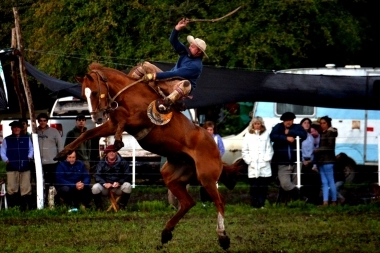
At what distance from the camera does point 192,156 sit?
47.8 feet

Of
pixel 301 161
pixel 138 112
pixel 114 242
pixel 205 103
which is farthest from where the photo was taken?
pixel 301 161

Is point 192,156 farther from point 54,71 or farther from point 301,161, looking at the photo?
point 54,71

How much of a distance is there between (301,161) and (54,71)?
6955 mm

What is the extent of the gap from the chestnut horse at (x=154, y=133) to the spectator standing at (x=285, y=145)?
18.3 ft

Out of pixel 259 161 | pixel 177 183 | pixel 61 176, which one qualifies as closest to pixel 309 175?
pixel 259 161

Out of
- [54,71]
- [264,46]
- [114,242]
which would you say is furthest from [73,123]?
[114,242]

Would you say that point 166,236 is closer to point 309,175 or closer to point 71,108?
point 309,175

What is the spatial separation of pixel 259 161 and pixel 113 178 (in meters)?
2.84

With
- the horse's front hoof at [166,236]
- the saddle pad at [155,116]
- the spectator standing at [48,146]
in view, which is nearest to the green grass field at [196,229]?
the horse's front hoof at [166,236]

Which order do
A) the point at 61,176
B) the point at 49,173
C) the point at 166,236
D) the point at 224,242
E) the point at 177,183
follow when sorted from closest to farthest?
the point at 224,242 → the point at 166,236 → the point at 177,183 → the point at 61,176 → the point at 49,173

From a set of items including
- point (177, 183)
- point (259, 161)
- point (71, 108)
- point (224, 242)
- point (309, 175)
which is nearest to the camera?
point (224, 242)

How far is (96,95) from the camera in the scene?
13.6 meters

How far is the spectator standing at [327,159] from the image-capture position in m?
20.6

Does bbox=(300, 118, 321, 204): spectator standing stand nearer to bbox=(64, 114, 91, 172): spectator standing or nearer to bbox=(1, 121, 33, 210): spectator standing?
bbox=(64, 114, 91, 172): spectator standing
